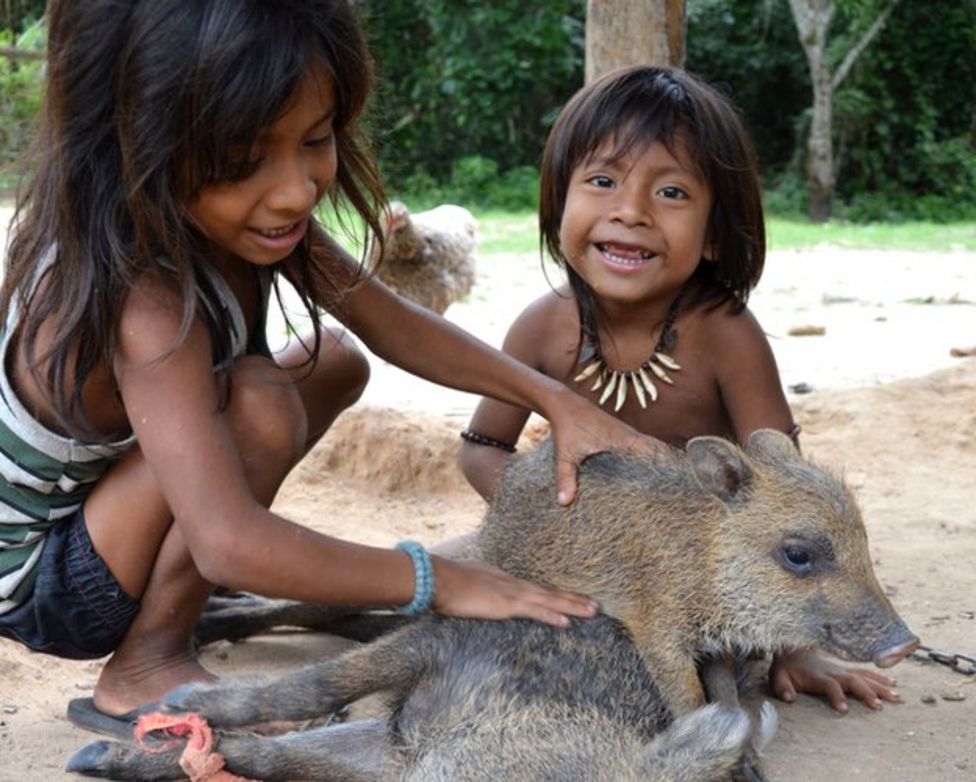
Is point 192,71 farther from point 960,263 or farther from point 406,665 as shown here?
point 960,263

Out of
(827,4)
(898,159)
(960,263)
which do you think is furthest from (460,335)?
(898,159)

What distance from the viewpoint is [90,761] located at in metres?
2.81

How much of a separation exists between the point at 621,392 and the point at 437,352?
55cm

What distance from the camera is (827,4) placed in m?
17.1

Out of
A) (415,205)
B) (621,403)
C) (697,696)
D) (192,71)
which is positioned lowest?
(415,205)

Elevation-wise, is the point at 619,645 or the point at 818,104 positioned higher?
the point at 818,104

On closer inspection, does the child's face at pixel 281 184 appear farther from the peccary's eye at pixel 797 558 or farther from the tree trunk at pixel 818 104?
the tree trunk at pixel 818 104

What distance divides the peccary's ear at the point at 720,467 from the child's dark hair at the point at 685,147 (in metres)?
0.82

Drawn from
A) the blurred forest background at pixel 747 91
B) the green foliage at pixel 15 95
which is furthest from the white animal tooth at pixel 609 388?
the blurred forest background at pixel 747 91

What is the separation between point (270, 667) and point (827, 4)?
15604 mm

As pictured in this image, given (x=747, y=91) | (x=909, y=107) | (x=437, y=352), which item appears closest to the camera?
(x=437, y=352)

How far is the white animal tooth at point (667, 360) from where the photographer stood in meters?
3.64

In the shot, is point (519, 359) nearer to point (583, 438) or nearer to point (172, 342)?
point (583, 438)

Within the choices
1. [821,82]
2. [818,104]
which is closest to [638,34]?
[821,82]
